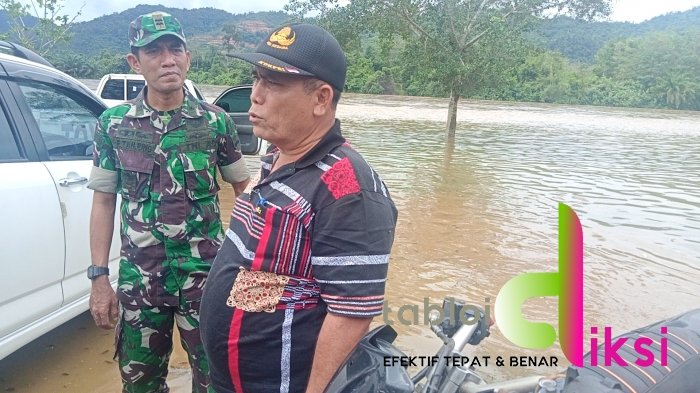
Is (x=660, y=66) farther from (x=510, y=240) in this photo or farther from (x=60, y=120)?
(x=60, y=120)

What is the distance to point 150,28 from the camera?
2.22 meters

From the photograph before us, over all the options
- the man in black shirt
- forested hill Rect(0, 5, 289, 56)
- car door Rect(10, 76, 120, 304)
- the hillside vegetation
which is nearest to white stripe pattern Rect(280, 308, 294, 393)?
the man in black shirt

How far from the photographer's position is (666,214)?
7602 mm

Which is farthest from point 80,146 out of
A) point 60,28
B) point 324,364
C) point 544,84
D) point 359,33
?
point 544,84

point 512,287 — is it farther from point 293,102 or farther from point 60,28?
point 60,28

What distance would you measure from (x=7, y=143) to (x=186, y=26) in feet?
337

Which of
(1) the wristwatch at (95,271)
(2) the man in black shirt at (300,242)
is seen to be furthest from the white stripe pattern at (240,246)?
(1) the wristwatch at (95,271)

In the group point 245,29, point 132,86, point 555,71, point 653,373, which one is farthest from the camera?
point 245,29

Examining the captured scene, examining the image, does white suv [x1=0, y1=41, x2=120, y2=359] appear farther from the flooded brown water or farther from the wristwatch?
the flooded brown water

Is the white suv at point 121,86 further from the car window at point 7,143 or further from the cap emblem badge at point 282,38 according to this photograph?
the cap emblem badge at point 282,38

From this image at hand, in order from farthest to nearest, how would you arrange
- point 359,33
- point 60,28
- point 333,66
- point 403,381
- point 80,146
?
point 60,28 < point 359,33 < point 80,146 < point 333,66 < point 403,381

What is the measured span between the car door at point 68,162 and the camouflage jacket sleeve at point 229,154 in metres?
0.92

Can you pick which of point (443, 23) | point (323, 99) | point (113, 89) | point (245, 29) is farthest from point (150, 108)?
point (245, 29)

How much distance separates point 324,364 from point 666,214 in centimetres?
753
